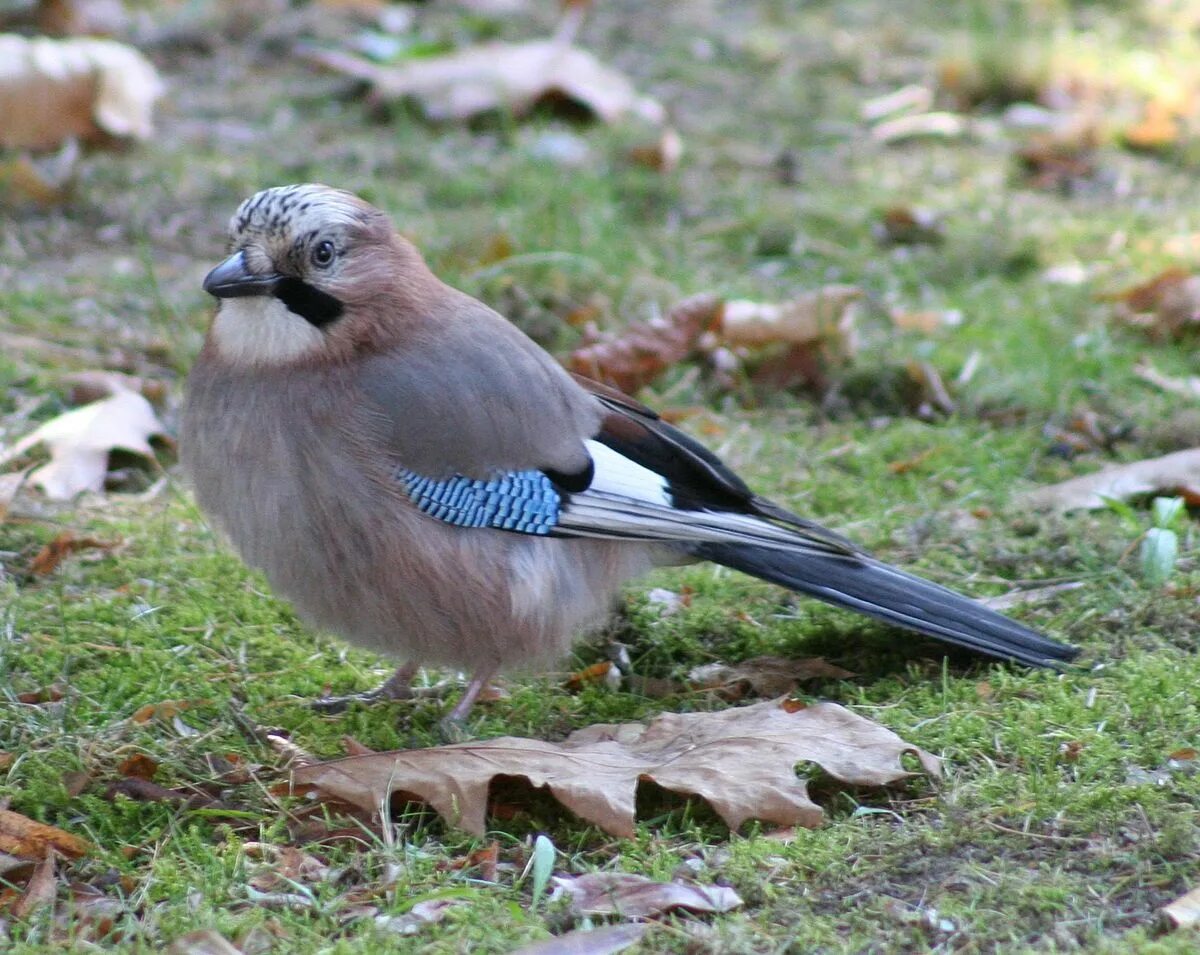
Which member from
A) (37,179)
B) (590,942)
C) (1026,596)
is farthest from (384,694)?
(37,179)

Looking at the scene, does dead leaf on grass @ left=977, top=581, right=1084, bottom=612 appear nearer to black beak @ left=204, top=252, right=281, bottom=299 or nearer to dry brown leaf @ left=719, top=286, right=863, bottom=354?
dry brown leaf @ left=719, top=286, right=863, bottom=354

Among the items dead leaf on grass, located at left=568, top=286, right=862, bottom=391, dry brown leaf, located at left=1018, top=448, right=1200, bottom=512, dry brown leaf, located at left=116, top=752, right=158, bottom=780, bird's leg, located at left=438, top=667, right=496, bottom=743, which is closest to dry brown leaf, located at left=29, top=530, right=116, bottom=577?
dry brown leaf, located at left=116, top=752, right=158, bottom=780

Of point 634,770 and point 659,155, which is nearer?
point 634,770

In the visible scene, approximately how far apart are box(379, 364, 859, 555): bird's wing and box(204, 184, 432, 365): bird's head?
1.13ft

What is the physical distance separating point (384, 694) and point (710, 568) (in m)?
1.03

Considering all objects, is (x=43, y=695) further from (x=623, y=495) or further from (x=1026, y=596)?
(x=1026, y=596)

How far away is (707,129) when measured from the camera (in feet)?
24.5

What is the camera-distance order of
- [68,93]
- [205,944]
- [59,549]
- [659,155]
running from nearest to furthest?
1. [205,944]
2. [59,549]
3. [68,93]
4. [659,155]

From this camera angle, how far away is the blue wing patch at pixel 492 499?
341 centimetres

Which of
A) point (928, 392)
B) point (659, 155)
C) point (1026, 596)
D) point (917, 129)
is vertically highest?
point (917, 129)

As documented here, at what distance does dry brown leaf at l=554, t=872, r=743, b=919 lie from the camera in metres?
2.67

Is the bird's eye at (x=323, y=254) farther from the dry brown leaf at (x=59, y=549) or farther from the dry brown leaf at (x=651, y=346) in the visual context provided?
the dry brown leaf at (x=651, y=346)

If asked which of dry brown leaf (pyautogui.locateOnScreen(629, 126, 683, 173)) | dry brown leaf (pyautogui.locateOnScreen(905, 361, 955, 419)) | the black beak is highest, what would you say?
the black beak

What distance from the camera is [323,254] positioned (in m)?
3.48
